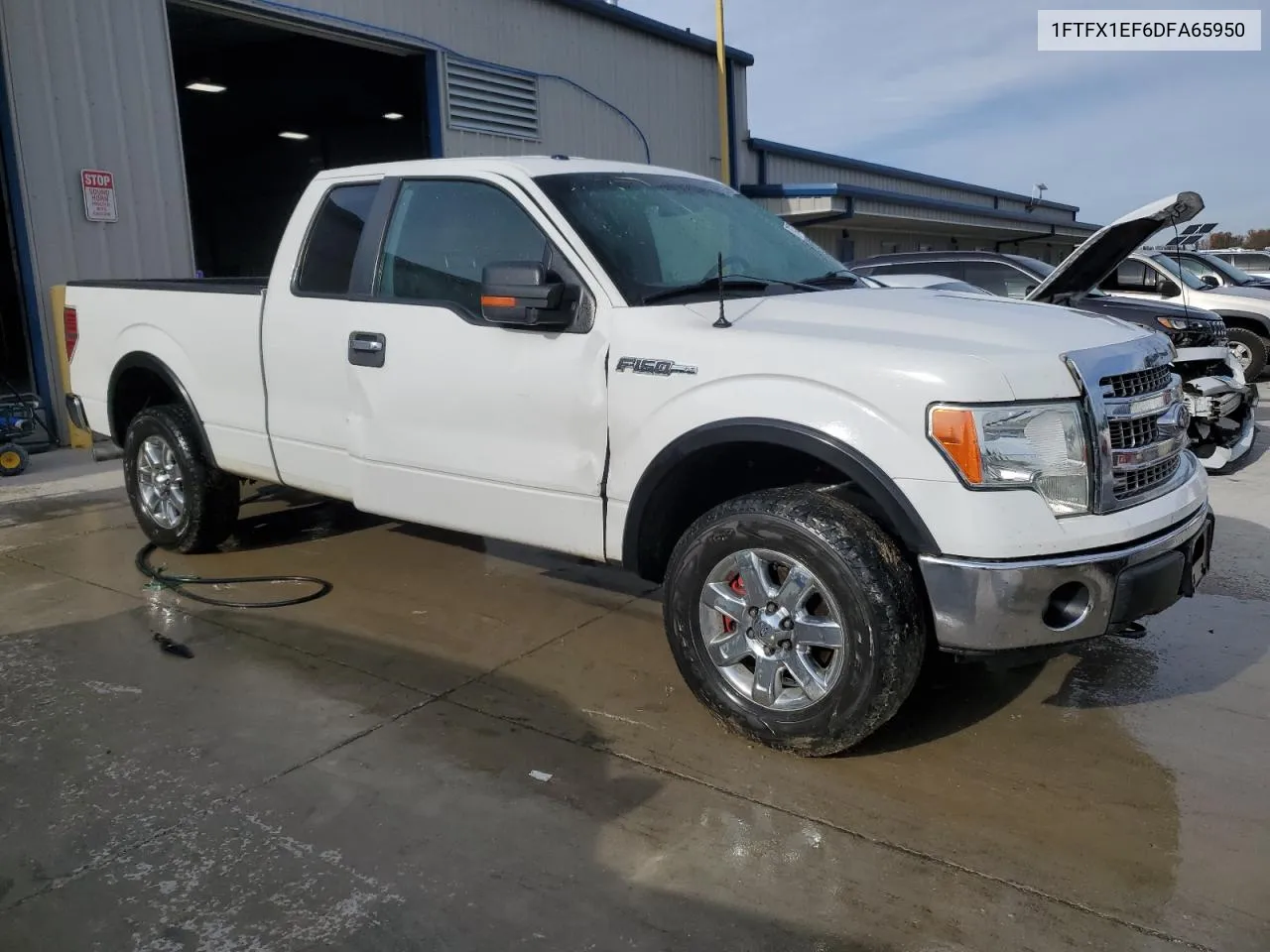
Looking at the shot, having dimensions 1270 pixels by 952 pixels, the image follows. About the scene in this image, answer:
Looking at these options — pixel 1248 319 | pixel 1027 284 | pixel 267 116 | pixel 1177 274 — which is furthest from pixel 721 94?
pixel 1248 319

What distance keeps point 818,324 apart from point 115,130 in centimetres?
897

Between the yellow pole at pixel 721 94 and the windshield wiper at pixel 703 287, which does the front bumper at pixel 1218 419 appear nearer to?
the windshield wiper at pixel 703 287

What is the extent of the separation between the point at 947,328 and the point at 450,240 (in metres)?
2.19

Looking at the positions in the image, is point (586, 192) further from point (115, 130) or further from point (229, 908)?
point (115, 130)

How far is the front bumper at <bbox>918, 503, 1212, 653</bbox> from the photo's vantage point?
3086 millimetres

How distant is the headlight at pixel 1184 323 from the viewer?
9.33 meters

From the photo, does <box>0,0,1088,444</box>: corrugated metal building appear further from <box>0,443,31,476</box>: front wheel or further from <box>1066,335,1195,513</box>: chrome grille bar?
<box>1066,335,1195,513</box>: chrome grille bar

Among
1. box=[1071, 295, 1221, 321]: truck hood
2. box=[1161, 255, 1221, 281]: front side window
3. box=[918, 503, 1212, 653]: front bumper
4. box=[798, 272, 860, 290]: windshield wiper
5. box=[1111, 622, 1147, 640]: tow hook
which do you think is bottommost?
box=[1111, 622, 1147, 640]: tow hook

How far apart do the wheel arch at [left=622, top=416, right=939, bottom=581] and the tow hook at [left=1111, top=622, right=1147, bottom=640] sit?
0.70 metres

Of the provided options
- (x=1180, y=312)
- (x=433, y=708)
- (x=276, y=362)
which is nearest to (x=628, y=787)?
(x=433, y=708)

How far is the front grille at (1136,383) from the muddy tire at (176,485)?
15.0 ft

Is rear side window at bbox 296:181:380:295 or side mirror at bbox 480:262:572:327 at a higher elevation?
rear side window at bbox 296:181:380:295

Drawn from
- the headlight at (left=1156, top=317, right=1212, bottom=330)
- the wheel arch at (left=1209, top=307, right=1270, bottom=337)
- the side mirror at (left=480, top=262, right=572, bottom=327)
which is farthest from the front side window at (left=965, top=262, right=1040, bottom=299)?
the side mirror at (left=480, top=262, right=572, bottom=327)

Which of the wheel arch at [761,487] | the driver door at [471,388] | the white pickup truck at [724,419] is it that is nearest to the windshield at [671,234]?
the white pickup truck at [724,419]
